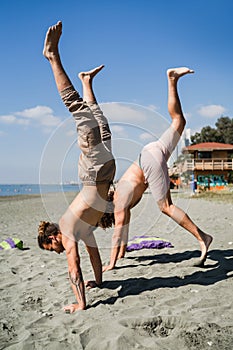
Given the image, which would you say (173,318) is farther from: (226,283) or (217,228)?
(217,228)

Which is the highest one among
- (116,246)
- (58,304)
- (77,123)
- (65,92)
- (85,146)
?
(65,92)

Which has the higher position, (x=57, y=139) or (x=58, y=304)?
(x=57, y=139)

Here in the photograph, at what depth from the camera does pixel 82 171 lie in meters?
3.32

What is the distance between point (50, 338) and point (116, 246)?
2.05 meters

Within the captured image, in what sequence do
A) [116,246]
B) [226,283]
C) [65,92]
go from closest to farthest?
[65,92] → [226,283] → [116,246]

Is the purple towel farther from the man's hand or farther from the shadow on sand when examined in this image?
the man's hand

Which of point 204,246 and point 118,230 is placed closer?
point 204,246

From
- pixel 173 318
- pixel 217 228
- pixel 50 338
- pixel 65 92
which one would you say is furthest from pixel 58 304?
pixel 217 228

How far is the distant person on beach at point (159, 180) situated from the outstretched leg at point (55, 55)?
4.88 feet

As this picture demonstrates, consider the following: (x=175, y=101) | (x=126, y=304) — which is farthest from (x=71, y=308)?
(x=175, y=101)

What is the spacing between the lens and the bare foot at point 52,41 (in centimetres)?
317

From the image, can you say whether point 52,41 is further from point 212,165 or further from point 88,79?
point 212,165

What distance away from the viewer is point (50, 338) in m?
2.61

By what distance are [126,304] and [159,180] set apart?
60.4 inches
